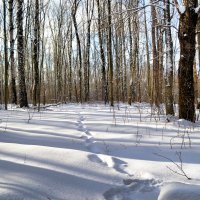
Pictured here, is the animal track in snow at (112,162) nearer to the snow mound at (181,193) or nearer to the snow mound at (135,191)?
the snow mound at (135,191)

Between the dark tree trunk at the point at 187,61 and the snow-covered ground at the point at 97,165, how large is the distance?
1.69m

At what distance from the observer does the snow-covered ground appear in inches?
117

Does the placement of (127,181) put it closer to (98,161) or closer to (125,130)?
(98,161)

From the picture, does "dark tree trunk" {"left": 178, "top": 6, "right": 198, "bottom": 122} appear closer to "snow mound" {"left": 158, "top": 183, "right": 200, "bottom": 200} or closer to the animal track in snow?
the animal track in snow

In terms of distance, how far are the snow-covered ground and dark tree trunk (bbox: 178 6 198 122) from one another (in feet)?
5.54

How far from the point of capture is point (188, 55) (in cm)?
736

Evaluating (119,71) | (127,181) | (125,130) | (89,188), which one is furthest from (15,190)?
(119,71)

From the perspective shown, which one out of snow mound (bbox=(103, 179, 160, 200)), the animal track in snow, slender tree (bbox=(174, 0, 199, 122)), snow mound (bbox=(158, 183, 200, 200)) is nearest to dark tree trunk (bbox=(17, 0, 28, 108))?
slender tree (bbox=(174, 0, 199, 122))

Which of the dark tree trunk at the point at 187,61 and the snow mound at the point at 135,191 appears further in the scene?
the dark tree trunk at the point at 187,61

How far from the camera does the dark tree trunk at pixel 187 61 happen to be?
23.7 ft

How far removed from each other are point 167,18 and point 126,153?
21.6 ft

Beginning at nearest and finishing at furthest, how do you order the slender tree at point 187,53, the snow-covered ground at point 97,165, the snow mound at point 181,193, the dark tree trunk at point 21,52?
the snow mound at point 181,193
the snow-covered ground at point 97,165
the slender tree at point 187,53
the dark tree trunk at point 21,52

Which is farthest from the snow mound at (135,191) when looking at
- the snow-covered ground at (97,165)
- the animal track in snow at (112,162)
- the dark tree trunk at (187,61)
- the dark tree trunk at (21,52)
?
the dark tree trunk at (21,52)

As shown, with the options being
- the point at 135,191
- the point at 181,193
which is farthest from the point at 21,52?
the point at 181,193
